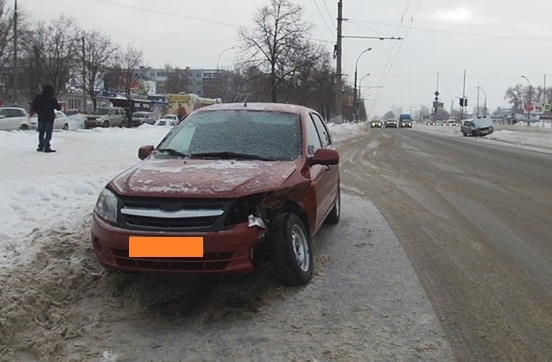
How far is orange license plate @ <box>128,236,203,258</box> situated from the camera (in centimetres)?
378

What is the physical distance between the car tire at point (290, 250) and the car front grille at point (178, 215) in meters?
0.54

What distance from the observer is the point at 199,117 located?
231 inches

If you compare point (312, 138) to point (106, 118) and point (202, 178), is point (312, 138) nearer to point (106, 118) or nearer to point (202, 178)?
point (202, 178)

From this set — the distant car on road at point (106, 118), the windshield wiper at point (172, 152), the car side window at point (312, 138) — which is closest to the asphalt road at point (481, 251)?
the car side window at point (312, 138)

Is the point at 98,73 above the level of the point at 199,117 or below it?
above

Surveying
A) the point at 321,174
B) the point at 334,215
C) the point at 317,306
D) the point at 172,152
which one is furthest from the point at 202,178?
the point at 334,215

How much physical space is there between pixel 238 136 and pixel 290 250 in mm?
1589

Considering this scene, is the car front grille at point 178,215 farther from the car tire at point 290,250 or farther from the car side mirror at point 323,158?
the car side mirror at point 323,158

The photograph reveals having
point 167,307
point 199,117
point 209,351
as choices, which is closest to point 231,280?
point 167,307

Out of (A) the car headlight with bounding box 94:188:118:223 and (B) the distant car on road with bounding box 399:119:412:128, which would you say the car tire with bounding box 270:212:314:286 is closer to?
(A) the car headlight with bounding box 94:188:118:223

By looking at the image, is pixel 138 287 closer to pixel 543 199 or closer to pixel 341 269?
pixel 341 269

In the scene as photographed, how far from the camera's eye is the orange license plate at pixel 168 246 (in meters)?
3.78

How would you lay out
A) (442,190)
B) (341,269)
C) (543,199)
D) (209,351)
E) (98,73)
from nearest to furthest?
(209,351), (341,269), (543,199), (442,190), (98,73)

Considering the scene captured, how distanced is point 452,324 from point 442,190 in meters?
6.99
